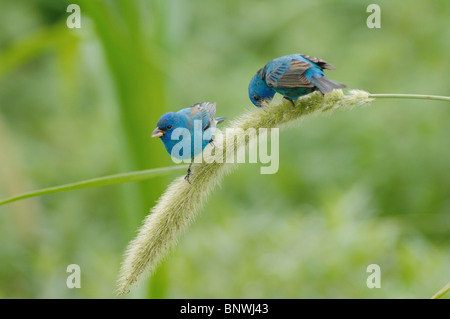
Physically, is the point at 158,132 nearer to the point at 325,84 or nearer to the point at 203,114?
the point at 203,114

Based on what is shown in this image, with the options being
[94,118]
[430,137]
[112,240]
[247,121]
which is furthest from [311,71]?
[94,118]

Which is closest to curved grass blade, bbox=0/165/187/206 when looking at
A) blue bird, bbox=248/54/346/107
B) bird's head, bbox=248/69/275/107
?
blue bird, bbox=248/54/346/107

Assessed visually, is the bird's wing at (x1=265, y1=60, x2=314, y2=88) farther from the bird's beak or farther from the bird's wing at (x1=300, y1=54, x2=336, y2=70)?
the bird's beak

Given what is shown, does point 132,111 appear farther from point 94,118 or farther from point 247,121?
point 94,118

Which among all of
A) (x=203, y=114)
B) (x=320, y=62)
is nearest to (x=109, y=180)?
(x=203, y=114)

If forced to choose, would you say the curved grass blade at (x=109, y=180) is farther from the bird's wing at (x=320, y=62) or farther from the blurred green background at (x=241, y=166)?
the bird's wing at (x=320, y=62)

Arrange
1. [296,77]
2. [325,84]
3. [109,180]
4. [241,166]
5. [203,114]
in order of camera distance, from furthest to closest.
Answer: [241,166] < [203,114] < [296,77] < [325,84] < [109,180]

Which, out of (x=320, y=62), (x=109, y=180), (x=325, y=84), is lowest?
(x=109, y=180)

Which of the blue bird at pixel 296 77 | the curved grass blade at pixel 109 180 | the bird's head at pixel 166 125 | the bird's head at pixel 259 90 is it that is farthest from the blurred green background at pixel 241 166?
the curved grass blade at pixel 109 180
